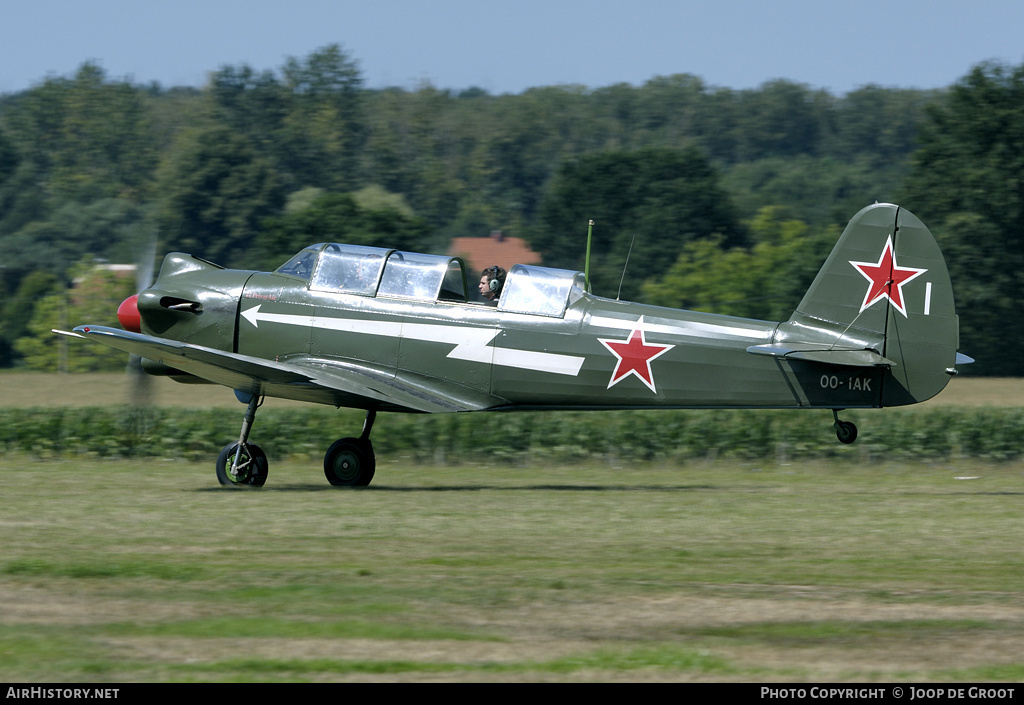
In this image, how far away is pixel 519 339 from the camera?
1197 cm

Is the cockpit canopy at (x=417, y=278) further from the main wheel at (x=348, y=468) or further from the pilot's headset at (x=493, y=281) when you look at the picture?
the main wheel at (x=348, y=468)

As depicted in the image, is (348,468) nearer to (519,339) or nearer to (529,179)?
(519,339)

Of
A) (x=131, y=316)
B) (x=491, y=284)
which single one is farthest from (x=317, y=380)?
(x=131, y=316)

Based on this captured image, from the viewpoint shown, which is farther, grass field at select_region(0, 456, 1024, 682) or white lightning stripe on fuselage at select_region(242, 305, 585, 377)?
white lightning stripe on fuselage at select_region(242, 305, 585, 377)

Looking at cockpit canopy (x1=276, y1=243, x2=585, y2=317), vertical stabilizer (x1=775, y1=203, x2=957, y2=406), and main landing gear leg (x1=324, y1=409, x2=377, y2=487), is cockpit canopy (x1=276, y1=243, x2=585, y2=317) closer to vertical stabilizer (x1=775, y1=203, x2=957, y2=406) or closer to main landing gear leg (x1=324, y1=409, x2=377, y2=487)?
main landing gear leg (x1=324, y1=409, x2=377, y2=487)

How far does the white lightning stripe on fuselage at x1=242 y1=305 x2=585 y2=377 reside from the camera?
11.9 meters

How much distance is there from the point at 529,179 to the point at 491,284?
92.9 m

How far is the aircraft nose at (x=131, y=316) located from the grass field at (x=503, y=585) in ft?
5.77

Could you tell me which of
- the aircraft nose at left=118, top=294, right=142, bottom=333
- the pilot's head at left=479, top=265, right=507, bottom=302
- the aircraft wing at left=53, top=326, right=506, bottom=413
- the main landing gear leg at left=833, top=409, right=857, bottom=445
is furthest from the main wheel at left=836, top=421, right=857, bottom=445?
the aircraft nose at left=118, top=294, right=142, bottom=333

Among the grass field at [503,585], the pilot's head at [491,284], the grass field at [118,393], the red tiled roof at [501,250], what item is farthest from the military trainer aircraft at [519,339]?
the red tiled roof at [501,250]

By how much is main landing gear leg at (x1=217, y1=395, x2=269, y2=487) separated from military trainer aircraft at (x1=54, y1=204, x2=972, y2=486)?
0.02 metres

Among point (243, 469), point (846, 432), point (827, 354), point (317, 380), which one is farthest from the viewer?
point (243, 469)

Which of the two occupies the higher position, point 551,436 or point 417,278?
point 417,278

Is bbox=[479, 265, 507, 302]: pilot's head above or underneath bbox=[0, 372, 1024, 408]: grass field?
above
